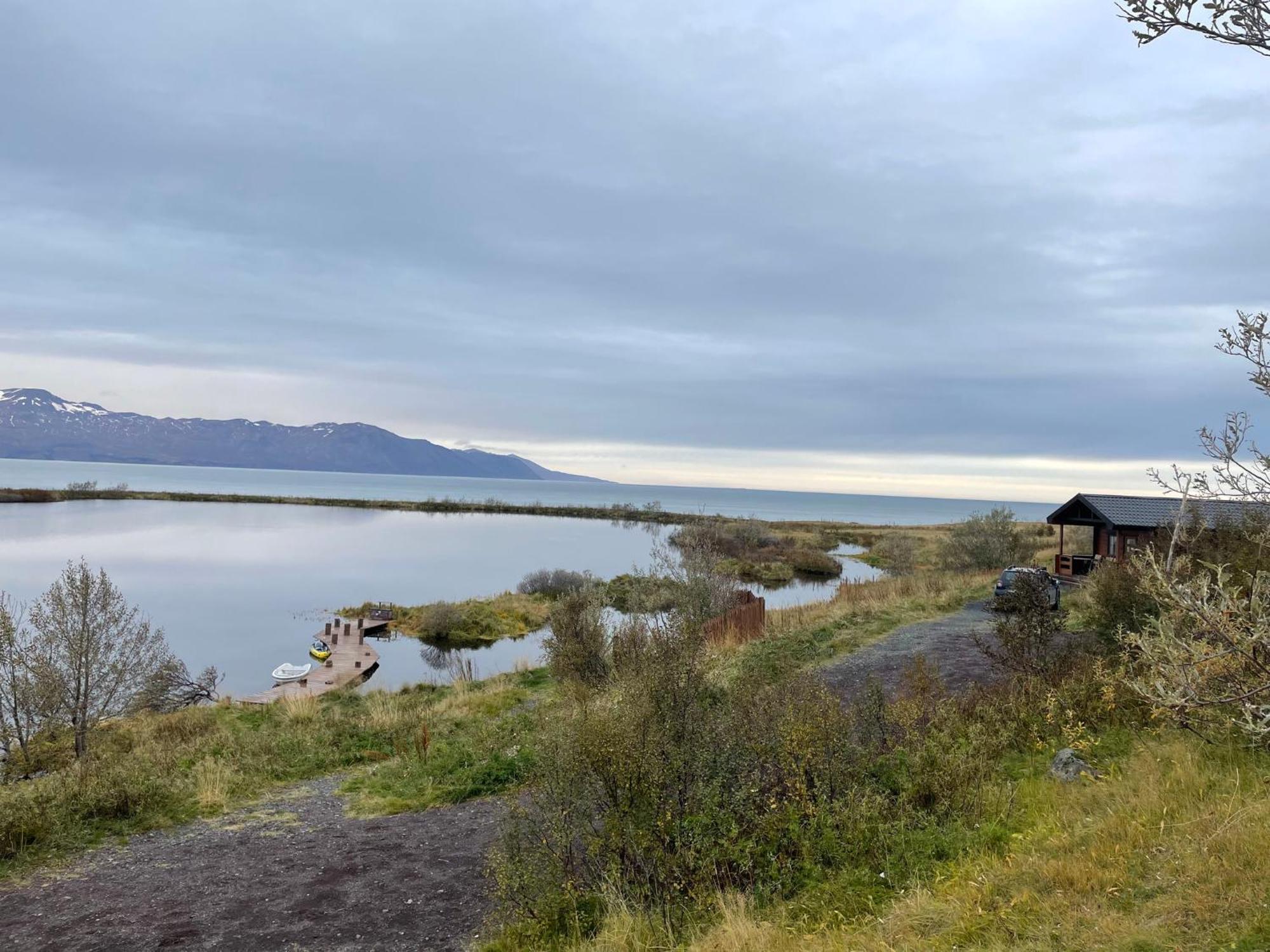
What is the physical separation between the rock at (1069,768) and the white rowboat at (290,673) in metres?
26.6

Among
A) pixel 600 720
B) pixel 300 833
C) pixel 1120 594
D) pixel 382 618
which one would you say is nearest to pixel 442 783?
pixel 300 833

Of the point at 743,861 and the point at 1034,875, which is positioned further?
the point at 743,861

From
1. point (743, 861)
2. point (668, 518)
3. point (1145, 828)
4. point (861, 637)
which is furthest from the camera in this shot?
point (668, 518)

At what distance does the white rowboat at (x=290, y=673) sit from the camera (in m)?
28.9

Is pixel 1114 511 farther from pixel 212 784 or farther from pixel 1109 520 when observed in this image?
pixel 212 784

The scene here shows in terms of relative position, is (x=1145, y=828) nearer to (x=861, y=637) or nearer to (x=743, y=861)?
(x=743, y=861)

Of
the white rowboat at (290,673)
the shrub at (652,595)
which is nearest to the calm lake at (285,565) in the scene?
the white rowboat at (290,673)

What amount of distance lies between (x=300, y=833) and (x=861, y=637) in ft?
44.8

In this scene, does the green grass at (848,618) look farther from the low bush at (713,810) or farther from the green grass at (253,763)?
the green grass at (253,763)

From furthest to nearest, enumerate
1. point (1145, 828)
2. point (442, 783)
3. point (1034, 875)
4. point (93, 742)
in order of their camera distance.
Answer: point (93, 742) < point (442, 783) < point (1145, 828) < point (1034, 875)

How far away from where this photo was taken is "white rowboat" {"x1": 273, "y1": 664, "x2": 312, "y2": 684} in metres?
28.9

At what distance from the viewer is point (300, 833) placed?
9695 mm

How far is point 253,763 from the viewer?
12922 millimetres

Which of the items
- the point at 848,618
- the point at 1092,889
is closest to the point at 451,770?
the point at 1092,889
